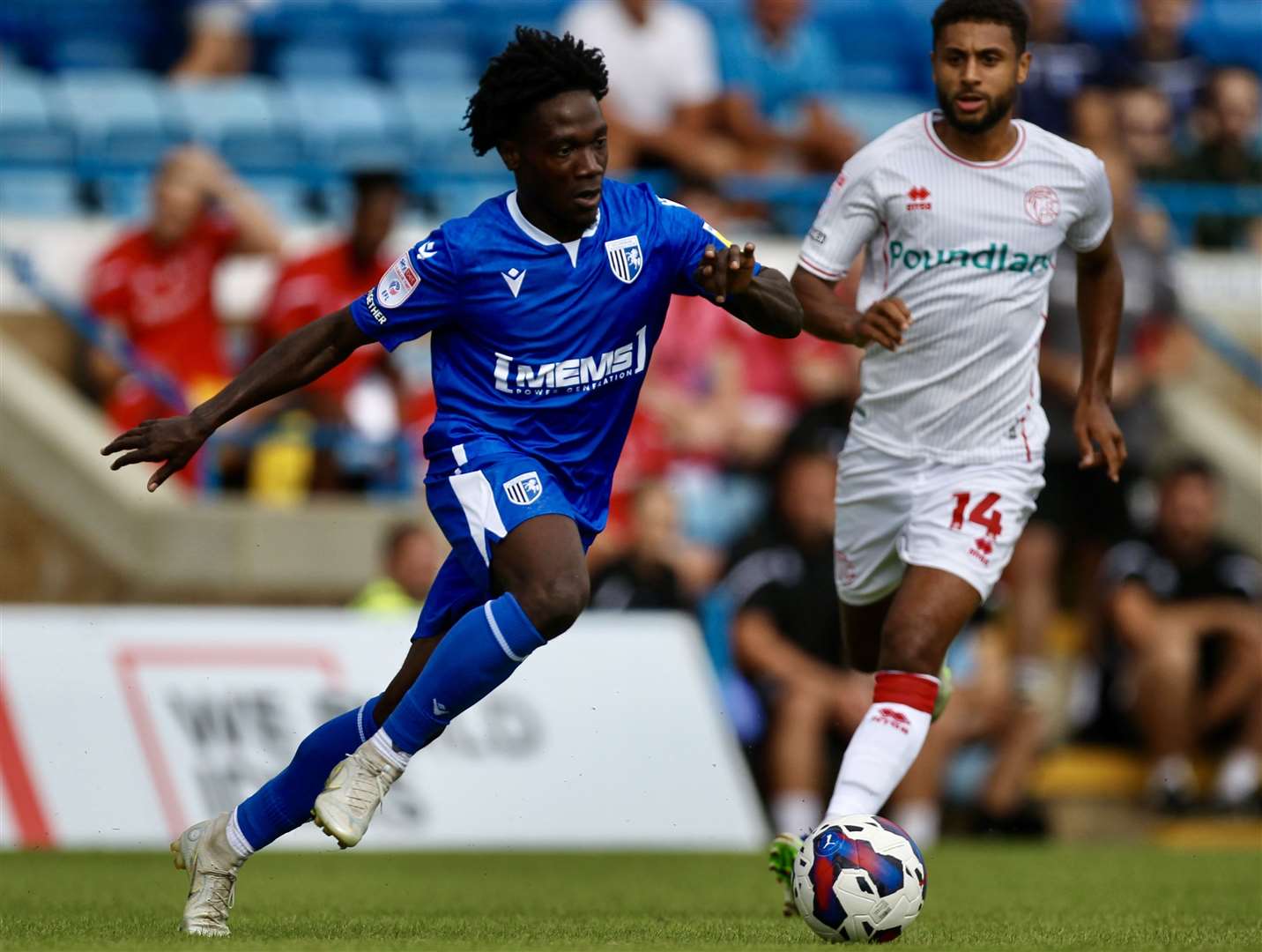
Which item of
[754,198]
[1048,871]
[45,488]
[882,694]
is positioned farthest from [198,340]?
[882,694]

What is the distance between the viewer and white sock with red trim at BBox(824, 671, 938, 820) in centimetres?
644

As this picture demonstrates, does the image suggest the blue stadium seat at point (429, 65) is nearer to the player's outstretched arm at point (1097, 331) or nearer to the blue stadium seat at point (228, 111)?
the blue stadium seat at point (228, 111)

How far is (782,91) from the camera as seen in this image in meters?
15.5

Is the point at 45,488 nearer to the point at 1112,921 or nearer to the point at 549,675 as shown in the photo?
the point at 549,675

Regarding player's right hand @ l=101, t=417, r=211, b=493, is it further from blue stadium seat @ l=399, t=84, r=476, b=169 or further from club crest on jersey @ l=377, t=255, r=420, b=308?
blue stadium seat @ l=399, t=84, r=476, b=169

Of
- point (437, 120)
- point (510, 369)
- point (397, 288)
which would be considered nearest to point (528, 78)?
point (397, 288)

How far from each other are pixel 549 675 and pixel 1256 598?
13.5 ft

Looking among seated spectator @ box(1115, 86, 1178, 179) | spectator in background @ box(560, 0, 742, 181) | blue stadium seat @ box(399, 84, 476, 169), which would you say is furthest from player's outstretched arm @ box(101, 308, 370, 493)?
seated spectator @ box(1115, 86, 1178, 179)

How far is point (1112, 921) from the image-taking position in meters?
6.70

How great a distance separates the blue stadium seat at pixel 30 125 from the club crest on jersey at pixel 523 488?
28.8 feet

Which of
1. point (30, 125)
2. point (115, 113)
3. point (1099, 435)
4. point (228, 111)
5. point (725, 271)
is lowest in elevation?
point (228, 111)

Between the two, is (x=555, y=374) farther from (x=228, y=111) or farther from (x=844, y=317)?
(x=228, y=111)

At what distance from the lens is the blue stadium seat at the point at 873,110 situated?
16812 millimetres

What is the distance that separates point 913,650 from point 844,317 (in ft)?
3.48
